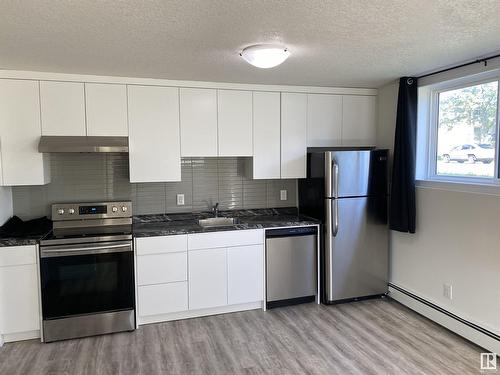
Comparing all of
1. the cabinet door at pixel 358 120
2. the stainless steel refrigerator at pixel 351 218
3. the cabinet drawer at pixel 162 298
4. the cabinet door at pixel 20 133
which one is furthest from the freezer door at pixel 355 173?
the cabinet door at pixel 20 133

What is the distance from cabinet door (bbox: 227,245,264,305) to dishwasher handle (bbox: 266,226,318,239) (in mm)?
166

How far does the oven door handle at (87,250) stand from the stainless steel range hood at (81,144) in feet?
2.68

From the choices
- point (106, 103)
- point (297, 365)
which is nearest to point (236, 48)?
point (106, 103)

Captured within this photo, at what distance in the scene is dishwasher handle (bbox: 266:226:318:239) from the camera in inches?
145

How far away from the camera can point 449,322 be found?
325cm

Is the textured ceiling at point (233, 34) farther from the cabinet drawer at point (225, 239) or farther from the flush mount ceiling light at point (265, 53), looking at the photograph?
the cabinet drawer at point (225, 239)

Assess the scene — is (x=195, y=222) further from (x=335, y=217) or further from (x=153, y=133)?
(x=335, y=217)

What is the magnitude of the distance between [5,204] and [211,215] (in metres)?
1.90

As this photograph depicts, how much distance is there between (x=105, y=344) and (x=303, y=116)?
283 cm

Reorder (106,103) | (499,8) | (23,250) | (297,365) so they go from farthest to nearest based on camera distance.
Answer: (106,103)
(23,250)
(297,365)
(499,8)

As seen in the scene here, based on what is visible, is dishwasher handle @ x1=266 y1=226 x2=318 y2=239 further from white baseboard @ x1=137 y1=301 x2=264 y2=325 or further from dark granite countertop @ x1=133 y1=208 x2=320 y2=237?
white baseboard @ x1=137 y1=301 x2=264 y2=325

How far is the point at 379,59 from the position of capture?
291cm

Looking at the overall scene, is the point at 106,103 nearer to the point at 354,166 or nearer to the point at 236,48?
the point at 236,48

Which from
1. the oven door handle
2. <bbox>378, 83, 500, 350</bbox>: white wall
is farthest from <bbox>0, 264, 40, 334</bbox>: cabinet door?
<bbox>378, 83, 500, 350</bbox>: white wall
